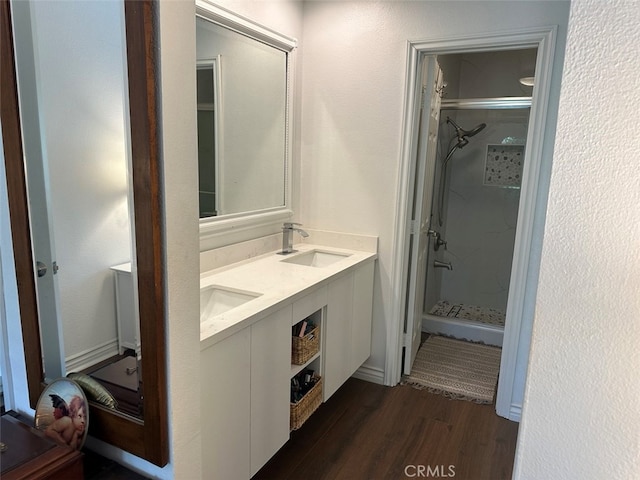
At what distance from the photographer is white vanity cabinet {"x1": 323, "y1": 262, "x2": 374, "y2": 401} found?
2311 mm

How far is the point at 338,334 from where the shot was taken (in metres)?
2.39

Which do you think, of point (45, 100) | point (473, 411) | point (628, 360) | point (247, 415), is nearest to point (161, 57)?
point (45, 100)

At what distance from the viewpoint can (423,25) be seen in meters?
2.47

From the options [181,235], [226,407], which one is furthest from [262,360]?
[181,235]

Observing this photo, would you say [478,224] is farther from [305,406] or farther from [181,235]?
[181,235]

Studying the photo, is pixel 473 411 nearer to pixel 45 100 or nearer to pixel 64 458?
pixel 64 458

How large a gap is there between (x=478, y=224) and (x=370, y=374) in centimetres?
199

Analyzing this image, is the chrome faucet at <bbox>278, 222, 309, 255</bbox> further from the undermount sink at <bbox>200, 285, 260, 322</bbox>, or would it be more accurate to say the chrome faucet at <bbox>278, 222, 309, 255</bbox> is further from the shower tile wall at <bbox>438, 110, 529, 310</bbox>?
the shower tile wall at <bbox>438, 110, 529, 310</bbox>

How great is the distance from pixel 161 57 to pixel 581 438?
1095 mm

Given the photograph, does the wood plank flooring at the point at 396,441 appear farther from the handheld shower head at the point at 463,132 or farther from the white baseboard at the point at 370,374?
the handheld shower head at the point at 463,132

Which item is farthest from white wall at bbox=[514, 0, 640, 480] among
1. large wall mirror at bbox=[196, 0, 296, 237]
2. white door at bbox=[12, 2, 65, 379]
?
large wall mirror at bbox=[196, 0, 296, 237]

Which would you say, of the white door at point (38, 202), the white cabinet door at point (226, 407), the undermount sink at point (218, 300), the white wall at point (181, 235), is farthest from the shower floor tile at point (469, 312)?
the white door at point (38, 202)

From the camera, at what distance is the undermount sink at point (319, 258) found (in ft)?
8.93

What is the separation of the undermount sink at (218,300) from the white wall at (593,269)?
1.32m
